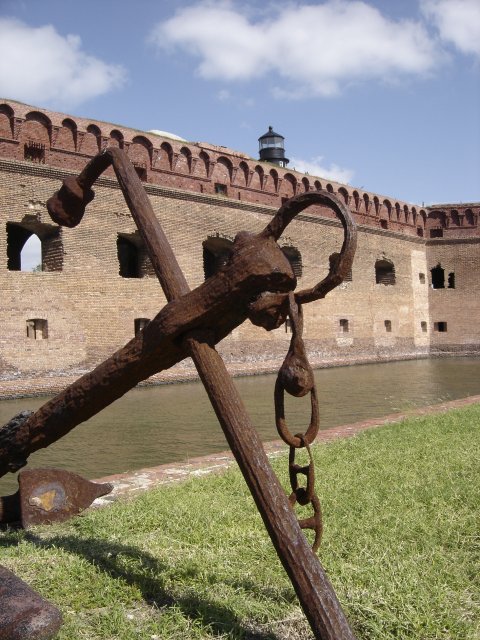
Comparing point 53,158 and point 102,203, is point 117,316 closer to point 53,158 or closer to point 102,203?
point 102,203

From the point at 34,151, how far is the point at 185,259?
452 cm

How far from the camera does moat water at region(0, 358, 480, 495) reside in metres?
6.52

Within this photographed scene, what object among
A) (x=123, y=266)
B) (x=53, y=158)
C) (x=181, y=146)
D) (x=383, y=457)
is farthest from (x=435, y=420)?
(x=123, y=266)

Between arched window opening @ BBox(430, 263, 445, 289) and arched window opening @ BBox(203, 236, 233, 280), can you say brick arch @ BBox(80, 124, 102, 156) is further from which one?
arched window opening @ BBox(430, 263, 445, 289)

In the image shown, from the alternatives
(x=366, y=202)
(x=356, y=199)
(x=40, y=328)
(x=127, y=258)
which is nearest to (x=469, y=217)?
(x=366, y=202)

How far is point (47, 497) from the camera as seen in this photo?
360 cm

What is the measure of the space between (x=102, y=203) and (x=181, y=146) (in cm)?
392

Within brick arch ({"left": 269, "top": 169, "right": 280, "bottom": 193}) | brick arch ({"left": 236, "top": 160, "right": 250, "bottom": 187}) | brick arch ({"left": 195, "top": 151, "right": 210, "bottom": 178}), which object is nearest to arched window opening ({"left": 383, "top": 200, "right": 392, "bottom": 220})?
brick arch ({"left": 269, "top": 169, "right": 280, "bottom": 193})

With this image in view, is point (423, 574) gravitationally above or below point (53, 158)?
below

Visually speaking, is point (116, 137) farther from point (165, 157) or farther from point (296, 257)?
point (296, 257)

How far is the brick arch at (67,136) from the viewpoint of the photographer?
49.2ft

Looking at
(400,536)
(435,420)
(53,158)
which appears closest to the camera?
(400,536)

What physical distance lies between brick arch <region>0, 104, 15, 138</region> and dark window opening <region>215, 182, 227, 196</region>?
6.20 metres

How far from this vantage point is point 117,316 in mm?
14938
